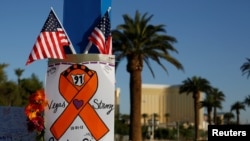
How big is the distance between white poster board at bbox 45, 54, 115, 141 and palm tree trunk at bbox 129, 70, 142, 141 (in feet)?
86.7

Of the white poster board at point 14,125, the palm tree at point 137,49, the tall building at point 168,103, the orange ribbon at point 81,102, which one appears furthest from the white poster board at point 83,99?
the tall building at point 168,103

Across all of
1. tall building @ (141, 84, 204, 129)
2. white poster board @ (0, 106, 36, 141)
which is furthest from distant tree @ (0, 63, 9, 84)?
tall building @ (141, 84, 204, 129)

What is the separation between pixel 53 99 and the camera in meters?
11.0

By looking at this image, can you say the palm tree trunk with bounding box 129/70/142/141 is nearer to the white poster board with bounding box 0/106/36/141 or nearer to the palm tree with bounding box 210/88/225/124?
the white poster board with bounding box 0/106/36/141

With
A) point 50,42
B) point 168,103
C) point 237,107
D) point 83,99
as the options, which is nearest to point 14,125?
point 83,99

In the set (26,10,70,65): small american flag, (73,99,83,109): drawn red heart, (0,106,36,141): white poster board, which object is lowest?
(0,106,36,141): white poster board

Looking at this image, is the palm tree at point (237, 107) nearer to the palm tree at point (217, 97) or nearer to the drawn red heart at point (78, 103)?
the palm tree at point (217, 97)

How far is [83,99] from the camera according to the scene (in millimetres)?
10719

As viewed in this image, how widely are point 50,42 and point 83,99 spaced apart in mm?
1564

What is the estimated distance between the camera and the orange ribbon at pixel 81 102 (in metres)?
10.7

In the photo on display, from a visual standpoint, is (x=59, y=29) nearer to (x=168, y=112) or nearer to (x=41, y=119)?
(x=41, y=119)

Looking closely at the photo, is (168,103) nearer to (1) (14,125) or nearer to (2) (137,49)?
(2) (137,49)

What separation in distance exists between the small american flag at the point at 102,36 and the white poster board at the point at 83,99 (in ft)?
1.54

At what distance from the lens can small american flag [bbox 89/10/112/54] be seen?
1119 cm
